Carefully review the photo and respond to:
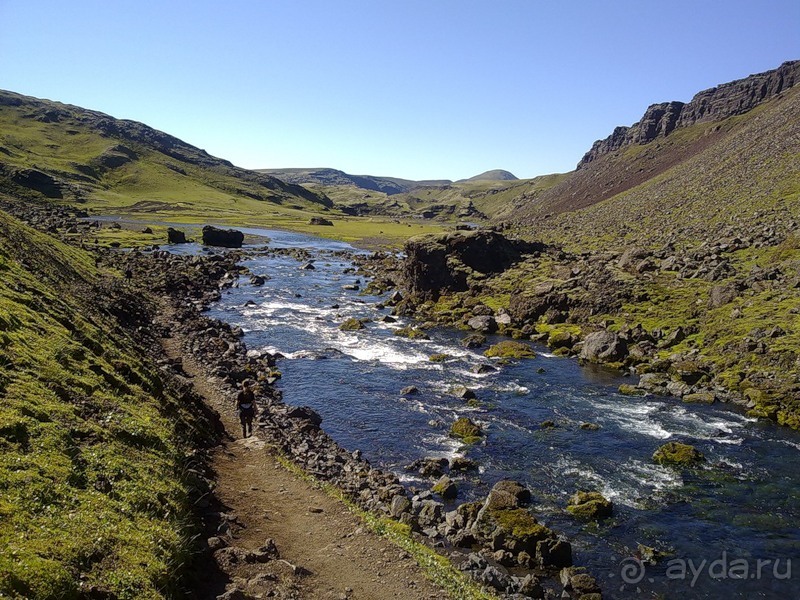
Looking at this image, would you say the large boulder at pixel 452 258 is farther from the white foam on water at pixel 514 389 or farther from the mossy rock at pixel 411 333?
the white foam on water at pixel 514 389

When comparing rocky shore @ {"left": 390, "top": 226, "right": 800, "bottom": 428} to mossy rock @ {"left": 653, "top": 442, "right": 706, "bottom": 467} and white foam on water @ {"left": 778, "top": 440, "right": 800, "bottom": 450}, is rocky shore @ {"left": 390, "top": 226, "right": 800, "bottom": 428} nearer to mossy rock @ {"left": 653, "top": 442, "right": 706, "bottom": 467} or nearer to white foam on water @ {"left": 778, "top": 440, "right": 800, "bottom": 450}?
white foam on water @ {"left": 778, "top": 440, "right": 800, "bottom": 450}

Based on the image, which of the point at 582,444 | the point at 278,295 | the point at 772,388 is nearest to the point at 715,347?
the point at 772,388

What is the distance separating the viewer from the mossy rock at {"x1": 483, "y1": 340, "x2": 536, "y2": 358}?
187 ft

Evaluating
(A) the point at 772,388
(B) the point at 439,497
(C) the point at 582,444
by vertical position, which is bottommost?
(B) the point at 439,497

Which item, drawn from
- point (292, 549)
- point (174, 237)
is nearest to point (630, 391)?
point (292, 549)

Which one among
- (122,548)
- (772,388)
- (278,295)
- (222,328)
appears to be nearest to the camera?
(122,548)

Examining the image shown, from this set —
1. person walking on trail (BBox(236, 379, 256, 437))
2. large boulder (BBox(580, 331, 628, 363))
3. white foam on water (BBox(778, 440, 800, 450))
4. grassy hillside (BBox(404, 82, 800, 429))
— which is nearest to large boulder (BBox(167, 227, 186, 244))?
grassy hillside (BBox(404, 82, 800, 429))

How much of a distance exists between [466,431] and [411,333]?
29.2 metres

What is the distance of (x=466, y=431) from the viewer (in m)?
37.2

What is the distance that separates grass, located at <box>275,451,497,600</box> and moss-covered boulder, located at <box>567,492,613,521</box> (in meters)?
9.47

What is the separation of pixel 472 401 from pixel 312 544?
80.7ft

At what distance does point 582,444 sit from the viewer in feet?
118

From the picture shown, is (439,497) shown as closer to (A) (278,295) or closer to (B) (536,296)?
(B) (536,296)

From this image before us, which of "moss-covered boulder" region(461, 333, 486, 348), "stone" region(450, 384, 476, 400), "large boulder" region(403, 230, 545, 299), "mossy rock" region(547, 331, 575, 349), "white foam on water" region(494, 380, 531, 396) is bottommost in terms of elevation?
"stone" region(450, 384, 476, 400)
